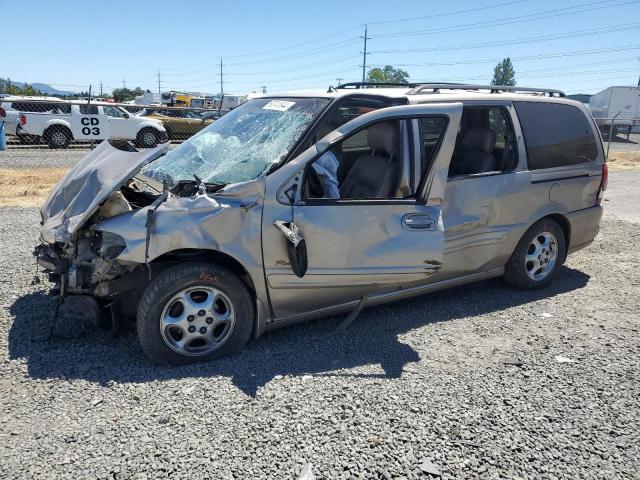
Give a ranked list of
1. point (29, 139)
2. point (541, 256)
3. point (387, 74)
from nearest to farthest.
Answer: point (541, 256)
point (29, 139)
point (387, 74)

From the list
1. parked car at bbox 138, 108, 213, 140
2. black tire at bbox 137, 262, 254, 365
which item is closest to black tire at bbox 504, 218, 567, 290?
black tire at bbox 137, 262, 254, 365

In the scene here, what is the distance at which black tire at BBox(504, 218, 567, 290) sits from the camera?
492 centimetres

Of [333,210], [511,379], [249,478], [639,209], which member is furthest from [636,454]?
[639,209]

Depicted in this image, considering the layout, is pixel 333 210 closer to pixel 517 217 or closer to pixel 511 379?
pixel 511 379

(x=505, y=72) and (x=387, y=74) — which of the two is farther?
(x=505, y=72)

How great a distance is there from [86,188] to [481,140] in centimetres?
341

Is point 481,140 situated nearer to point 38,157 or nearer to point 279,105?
point 279,105

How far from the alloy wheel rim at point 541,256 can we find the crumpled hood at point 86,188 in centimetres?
354

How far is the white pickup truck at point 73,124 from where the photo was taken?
17.7 meters

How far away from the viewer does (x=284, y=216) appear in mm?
3521

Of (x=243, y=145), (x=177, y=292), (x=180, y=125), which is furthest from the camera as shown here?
(x=180, y=125)

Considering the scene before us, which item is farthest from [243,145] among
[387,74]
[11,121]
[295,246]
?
[387,74]

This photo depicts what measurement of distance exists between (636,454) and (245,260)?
2.53 metres

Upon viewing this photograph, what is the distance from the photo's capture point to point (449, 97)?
167 inches
